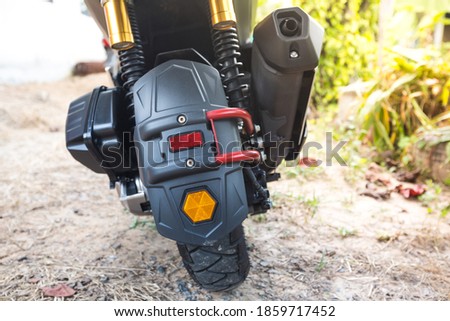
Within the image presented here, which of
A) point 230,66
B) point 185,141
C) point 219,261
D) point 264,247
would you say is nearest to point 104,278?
point 219,261

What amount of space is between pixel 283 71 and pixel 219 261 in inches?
20.3

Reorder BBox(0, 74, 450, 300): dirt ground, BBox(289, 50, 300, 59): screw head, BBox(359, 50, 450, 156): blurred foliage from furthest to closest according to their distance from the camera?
BBox(359, 50, 450, 156): blurred foliage < BBox(0, 74, 450, 300): dirt ground < BBox(289, 50, 300, 59): screw head

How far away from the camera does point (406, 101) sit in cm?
251

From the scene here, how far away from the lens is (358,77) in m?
3.66

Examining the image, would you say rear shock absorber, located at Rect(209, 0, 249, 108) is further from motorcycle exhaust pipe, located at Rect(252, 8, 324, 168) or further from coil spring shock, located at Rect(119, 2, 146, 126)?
coil spring shock, located at Rect(119, 2, 146, 126)

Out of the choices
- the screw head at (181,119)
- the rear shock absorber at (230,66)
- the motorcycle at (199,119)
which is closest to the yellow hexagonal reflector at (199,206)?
the motorcycle at (199,119)

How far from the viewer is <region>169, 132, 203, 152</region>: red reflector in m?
0.80

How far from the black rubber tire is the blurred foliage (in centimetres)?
178

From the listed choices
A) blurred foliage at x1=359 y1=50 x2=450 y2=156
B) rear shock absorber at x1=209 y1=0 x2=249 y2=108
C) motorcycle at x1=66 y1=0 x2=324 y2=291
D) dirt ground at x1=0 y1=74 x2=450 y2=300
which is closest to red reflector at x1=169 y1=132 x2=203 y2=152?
motorcycle at x1=66 y1=0 x2=324 y2=291

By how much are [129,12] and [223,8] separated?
10.3 inches

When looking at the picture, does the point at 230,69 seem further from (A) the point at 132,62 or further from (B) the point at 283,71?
(A) the point at 132,62

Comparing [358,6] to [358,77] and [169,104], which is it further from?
[169,104]

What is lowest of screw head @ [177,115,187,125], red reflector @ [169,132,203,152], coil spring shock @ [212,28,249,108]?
red reflector @ [169,132,203,152]

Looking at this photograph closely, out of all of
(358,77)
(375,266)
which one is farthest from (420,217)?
(358,77)
